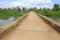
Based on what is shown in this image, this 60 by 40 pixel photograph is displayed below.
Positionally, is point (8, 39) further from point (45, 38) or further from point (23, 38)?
point (45, 38)

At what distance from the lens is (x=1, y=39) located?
4.52 m

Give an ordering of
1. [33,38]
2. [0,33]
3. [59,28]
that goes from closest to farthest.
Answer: [0,33], [33,38], [59,28]

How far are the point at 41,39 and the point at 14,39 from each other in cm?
67

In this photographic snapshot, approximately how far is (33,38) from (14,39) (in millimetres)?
495

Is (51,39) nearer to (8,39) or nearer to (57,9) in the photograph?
(8,39)

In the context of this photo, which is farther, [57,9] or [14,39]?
[57,9]

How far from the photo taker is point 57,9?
63.7 m

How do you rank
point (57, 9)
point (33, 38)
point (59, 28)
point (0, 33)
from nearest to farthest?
1. point (0, 33)
2. point (33, 38)
3. point (59, 28)
4. point (57, 9)

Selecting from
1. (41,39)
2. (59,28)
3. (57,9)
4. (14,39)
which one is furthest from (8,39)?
(57,9)

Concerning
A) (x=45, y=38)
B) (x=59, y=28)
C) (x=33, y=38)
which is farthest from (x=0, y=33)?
(x=59, y=28)

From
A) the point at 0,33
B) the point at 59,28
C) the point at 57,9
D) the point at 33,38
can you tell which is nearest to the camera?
the point at 0,33

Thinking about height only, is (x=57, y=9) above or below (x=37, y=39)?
below

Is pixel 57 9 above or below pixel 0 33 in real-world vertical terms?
below

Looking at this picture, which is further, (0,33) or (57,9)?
(57,9)
